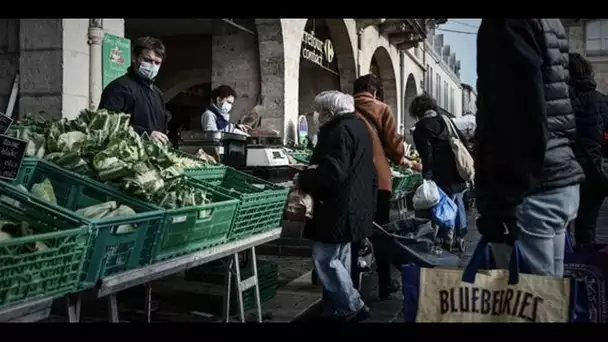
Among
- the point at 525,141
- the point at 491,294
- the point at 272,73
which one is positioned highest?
the point at 272,73

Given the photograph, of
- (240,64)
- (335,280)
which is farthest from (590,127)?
(240,64)

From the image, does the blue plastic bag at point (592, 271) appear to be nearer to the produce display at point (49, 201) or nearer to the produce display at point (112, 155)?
the produce display at point (112, 155)

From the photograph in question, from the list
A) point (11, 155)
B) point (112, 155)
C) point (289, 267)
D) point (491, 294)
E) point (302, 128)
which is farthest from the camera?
point (302, 128)

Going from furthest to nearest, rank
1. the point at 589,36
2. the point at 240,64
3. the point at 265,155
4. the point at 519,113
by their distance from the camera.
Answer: the point at 240,64 → the point at 265,155 → the point at 589,36 → the point at 519,113

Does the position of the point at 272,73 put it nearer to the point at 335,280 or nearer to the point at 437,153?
the point at 437,153

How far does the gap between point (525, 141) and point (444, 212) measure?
3890mm

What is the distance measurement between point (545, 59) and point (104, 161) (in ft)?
6.76

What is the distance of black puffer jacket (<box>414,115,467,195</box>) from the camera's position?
5859mm

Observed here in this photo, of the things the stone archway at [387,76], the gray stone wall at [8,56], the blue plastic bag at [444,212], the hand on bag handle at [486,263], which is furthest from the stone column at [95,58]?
the stone archway at [387,76]

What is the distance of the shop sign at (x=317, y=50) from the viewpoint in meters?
11.1

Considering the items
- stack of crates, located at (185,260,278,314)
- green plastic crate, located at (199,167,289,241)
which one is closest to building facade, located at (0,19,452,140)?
green plastic crate, located at (199,167,289,241)

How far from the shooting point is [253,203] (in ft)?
11.5

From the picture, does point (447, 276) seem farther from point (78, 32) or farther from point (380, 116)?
point (78, 32)

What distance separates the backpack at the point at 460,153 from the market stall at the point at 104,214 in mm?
2424
